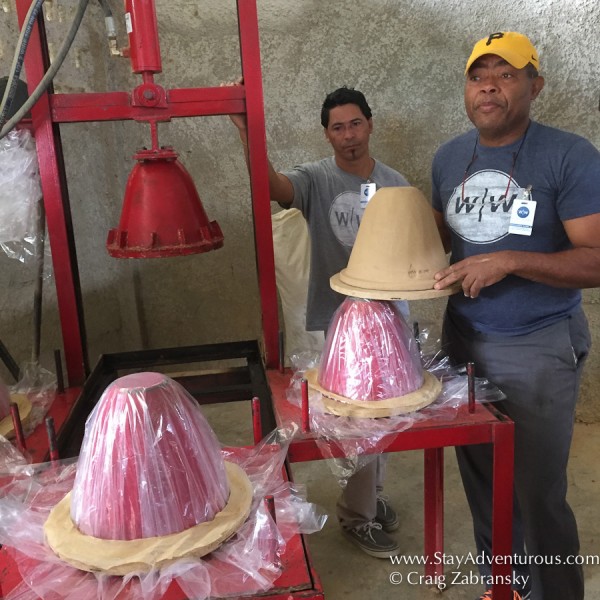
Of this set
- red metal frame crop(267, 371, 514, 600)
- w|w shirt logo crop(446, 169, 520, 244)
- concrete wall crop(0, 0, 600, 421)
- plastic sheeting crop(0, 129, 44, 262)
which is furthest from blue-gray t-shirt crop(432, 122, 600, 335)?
concrete wall crop(0, 0, 600, 421)

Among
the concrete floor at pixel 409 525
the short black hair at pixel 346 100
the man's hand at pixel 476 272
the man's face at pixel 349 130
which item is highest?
the short black hair at pixel 346 100

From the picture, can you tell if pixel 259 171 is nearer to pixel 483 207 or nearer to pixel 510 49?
A: pixel 483 207

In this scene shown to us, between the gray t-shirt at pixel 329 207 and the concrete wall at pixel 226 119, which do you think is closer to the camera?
the gray t-shirt at pixel 329 207

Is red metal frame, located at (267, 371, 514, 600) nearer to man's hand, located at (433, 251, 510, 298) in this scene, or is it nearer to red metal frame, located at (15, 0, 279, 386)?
man's hand, located at (433, 251, 510, 298)

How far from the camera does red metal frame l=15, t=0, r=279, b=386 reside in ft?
4.49

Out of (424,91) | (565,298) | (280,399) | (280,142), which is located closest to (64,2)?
(280,142)

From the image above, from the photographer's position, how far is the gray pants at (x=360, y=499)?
6.96ft

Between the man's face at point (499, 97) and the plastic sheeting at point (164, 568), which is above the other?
the man's face at point (499, 97)

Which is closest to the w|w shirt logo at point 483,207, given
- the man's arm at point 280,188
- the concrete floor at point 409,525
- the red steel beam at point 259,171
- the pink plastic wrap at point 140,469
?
the red steel beam at point 259,171

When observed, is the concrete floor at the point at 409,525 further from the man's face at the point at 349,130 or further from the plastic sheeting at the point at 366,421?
the man's face at the point at 349,130

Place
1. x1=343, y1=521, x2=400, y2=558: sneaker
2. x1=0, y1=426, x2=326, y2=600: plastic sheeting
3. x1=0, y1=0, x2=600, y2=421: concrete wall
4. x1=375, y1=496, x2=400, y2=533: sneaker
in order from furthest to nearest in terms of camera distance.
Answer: x1=0, y1=0, x2=600, y2=421: concrete wall < x1=375, y1=496, x2=400, y2=533: sneaker < x1=343, y1=521, x2=400, y2=558: sneaker < x1=0, y1=426, x2=326, y2=600: plastic sheeting

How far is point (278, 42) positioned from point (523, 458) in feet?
7.59

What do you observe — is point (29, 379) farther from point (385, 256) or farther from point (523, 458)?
point (523, 458)

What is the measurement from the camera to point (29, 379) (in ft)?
4.83
